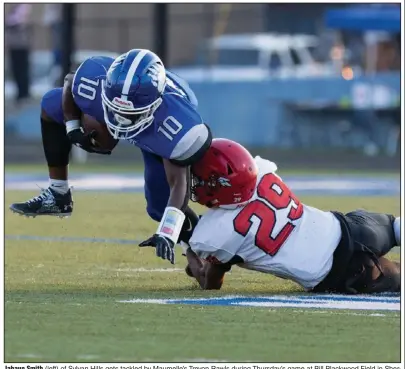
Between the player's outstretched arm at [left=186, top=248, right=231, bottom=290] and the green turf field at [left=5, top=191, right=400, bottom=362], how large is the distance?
86mm

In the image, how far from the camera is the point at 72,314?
6.29 meters

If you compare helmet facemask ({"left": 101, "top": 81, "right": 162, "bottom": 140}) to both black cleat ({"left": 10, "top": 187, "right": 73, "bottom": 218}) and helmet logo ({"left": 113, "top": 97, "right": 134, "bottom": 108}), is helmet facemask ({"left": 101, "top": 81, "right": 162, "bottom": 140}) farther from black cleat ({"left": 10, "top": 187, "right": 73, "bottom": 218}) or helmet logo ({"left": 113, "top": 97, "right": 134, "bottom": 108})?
black cleat ({"left": 10, "top": 187, "right": 73, "bottom": 218})

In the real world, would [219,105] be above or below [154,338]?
below

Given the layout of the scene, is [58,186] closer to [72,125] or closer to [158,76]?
[72,125]

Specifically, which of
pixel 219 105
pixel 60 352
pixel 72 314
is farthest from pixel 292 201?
pixel 219 105

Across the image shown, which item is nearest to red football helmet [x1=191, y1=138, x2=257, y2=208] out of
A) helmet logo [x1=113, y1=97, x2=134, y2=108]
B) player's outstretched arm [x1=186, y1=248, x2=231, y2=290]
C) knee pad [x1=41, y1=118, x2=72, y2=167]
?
player's outstretched arm [x1=186, y1=248, x2=231, y2=290]

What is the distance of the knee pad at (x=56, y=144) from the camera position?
27.9 ft

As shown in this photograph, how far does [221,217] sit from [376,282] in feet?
3.20

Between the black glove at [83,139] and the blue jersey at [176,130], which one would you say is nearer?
the blue jersey at [176,130]

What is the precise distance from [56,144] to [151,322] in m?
2.72

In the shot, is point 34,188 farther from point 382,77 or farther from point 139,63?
point 382,77

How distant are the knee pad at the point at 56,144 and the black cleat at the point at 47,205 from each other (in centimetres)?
21

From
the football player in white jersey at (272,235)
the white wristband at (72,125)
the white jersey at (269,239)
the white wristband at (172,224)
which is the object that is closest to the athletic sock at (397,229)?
the football player in white jersey at (272,235)

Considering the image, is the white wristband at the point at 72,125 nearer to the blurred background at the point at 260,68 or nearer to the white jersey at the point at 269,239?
the white jersey at the point at 269,239
